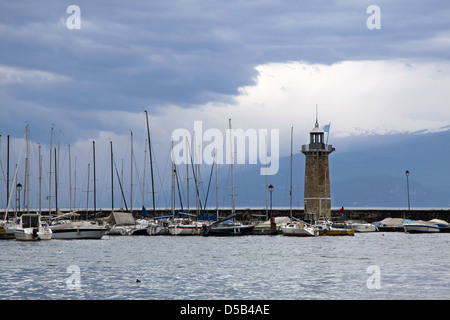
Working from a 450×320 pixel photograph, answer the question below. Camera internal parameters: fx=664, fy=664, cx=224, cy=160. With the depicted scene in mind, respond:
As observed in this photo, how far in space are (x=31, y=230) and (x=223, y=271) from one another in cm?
3155

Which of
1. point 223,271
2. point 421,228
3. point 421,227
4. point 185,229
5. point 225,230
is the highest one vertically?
point 185,229

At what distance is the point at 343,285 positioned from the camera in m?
31.8

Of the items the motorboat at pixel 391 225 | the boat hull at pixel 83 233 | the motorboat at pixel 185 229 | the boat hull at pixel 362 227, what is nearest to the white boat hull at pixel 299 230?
the motorboat at pixel 185 229

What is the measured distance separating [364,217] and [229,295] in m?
79.6

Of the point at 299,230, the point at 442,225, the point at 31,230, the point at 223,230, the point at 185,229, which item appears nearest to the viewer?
the point at 31,230

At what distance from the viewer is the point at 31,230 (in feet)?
211

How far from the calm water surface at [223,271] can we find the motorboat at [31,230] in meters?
2.56

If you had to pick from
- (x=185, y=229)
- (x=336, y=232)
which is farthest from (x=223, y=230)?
(x=336, y=232)

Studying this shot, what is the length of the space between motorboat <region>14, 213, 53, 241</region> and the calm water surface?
8.39ft

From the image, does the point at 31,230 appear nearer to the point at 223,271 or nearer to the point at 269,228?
the point at 269,228

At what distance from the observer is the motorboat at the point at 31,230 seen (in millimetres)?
64438

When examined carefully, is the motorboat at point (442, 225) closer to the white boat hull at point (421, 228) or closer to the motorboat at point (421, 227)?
the motorboat at point (421, 227)

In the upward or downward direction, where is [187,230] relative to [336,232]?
upward
